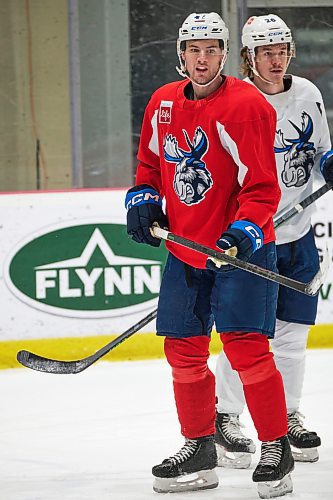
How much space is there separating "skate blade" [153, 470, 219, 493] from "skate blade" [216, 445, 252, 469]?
0.21 meters

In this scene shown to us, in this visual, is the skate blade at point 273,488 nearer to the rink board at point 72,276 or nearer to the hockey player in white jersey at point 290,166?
the hockey player in white jersey at point 290,166

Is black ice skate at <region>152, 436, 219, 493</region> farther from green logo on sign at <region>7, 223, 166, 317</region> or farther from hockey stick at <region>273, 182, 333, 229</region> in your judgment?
green logo on sign at <region>7, 223, 166, 317</region>

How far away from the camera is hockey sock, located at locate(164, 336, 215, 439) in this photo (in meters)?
3.08

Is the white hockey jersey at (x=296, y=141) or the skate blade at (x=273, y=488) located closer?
the skate blade at (x=273, y=488)

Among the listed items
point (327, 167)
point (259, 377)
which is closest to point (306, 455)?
point (259, 377)

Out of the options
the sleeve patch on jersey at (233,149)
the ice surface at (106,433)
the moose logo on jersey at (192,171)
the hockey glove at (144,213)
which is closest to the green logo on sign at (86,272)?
the ice surface at (106,433)

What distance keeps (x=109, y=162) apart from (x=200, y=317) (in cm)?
245

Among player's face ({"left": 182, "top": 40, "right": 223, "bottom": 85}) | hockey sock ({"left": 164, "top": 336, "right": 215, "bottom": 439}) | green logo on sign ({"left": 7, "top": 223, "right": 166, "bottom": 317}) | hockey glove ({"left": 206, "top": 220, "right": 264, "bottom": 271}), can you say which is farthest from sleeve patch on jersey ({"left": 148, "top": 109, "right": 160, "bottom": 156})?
green logo on sign ({"left": 7, "top": 223, "right": 166, "bottom": 317})

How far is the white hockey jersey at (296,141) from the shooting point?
11.3 feet

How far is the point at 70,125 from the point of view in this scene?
17.6ft

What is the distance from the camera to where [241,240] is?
284 cm

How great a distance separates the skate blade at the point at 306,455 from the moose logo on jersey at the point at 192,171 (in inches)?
34.4

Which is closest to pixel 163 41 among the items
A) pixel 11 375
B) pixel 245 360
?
pixel 11 375

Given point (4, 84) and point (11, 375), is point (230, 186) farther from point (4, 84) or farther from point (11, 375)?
point (4, 84)
